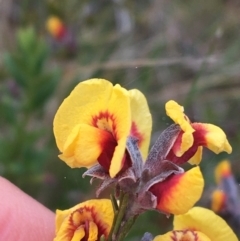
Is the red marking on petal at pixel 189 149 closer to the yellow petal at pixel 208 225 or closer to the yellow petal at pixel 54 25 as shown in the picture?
the yellow petal at pixel 208 225

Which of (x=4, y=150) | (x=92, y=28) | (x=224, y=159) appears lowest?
(x=224, y=159)

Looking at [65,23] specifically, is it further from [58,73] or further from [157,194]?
[157,194]

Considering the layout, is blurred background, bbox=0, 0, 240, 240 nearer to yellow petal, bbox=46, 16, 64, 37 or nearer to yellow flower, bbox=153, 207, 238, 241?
yellow petal, bbox=46, 16, 64, 37

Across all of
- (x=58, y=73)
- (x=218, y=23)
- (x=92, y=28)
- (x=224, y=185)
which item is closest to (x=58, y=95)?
(x=58, y=73)

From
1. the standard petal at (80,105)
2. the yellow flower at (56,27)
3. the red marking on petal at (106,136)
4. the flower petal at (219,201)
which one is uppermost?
the standard petal at (80,105)

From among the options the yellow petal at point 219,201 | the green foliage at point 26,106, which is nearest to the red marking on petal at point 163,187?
the yellow petal at point 219,201

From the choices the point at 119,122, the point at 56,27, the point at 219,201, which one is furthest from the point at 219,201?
the point at 56,27

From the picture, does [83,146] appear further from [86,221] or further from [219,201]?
[219,201]
